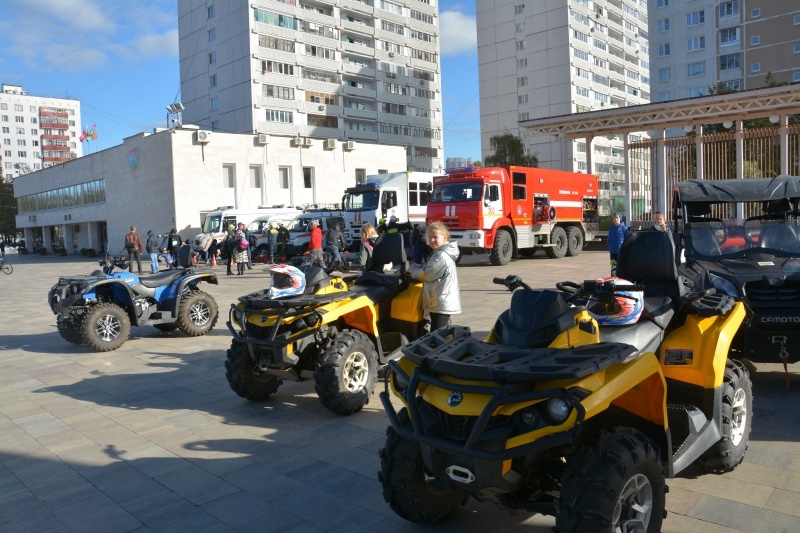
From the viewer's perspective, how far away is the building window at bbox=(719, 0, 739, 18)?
68.4 m

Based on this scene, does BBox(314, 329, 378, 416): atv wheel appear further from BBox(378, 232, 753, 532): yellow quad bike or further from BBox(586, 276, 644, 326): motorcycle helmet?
BBox(586, 276, 644, 326): motorcycle helmet

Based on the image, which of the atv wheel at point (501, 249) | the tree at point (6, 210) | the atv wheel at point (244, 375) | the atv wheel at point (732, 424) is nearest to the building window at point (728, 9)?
the atv wheel at point (501, 249)

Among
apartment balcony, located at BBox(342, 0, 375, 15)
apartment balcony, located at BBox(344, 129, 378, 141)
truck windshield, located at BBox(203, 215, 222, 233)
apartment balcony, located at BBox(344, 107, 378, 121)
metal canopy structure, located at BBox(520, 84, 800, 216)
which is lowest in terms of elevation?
truck windshield, located at BBox(203, 215, 222, 233)

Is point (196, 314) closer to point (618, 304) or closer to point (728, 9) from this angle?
point (618, 304)

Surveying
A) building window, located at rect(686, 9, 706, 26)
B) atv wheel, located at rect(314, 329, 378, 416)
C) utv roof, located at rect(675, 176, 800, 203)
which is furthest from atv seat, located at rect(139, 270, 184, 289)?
building window, located at rect(686, 9, 706, 26)

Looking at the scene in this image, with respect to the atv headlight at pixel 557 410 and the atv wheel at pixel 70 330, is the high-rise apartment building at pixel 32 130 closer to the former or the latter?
the atv wheel at pixel 70 330

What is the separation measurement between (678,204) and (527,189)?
15672 mm

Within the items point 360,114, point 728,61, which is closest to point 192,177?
point 360,114

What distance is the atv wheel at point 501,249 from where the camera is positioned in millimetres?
22312

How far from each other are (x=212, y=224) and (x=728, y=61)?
61379 millimetres

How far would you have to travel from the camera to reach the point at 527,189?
2378 cm

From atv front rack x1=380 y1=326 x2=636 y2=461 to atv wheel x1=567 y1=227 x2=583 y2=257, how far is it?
23.4 metres

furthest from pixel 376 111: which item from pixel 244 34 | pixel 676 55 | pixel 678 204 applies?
pixel 678 204

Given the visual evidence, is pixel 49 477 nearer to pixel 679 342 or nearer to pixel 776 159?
pixel 679 342
